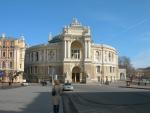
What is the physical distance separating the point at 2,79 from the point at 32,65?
31.7 meters

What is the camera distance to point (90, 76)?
5037 inches

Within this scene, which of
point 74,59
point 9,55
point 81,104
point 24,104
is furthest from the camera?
point 74,59

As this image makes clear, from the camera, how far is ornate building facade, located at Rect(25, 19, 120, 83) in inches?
5064

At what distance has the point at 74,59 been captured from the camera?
12975cm

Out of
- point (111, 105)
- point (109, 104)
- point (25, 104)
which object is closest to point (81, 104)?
point (109, 104)

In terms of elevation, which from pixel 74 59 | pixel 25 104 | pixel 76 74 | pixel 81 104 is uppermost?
pixel 74 59

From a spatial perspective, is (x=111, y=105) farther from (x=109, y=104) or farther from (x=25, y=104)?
(x=25, y=104)

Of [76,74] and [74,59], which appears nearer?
[74,59]

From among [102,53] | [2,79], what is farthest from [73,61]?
[2,79]

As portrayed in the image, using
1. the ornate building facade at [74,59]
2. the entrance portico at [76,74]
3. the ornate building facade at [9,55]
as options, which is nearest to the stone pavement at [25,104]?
the ornate building facade at [9,55]

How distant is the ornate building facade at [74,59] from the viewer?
12862 cm

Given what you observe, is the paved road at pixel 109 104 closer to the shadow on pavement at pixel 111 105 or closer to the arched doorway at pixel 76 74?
the shadow on pavement at pixel 111 105

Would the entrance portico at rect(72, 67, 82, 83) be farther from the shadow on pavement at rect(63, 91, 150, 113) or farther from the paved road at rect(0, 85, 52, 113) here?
the shadow on pavement at rect(63, 91, 150, 113)

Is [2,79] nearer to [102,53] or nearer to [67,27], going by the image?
[67,27]
